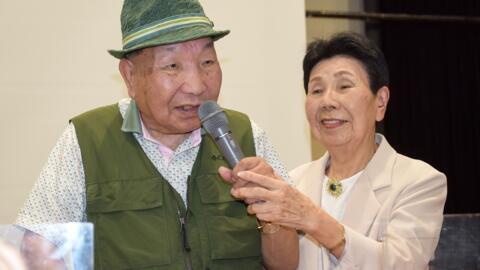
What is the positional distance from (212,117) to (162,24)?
0.27m

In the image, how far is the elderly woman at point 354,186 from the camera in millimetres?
1887

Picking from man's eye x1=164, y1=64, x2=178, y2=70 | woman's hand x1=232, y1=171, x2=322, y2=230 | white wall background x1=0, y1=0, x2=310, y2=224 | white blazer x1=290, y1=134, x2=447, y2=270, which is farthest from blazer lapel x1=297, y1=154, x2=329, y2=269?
man's eye x1=164, y1=64, x2=178, y2=70

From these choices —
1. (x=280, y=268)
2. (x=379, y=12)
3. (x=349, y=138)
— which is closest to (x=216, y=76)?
(x=280, y=268)

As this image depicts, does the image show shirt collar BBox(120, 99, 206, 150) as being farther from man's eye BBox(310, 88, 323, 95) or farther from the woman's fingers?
man's eye BBox(310, 88, 323, 95)

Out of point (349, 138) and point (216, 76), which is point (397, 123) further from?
point (216, 76)

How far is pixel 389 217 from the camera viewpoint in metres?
2.07

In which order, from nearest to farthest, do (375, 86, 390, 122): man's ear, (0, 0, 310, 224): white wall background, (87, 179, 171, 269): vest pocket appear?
(87, 179, 171, 269): vest pocket
(375, 86, 390, 122): man's ear
(0, 0, 310, 224): white wall background

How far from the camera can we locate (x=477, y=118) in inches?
174

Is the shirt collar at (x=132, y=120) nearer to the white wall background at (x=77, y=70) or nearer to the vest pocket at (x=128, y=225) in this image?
the vest pocket at (x=128, y=225)

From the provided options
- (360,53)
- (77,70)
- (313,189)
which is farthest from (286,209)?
(77,70)

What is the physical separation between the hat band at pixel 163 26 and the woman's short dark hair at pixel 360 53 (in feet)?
2.74

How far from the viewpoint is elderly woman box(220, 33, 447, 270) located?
1887mm

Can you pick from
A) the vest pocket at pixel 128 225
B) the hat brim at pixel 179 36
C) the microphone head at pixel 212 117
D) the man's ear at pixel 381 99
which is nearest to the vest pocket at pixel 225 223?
the vest pocket at pixel 128 225

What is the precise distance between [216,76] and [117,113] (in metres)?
0.27
